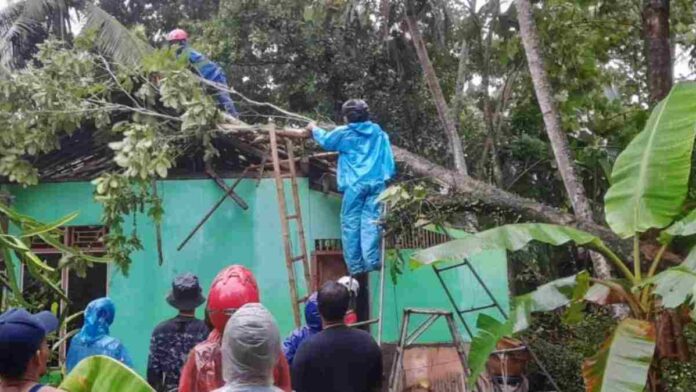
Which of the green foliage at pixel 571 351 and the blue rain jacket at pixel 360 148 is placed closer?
the blue rain jacket at pixel 360 148

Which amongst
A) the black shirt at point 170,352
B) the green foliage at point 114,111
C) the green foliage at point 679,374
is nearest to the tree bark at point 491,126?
the green foliage at point 114,111

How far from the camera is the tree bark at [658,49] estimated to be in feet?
22.2

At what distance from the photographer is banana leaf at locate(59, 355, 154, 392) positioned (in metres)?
2.95

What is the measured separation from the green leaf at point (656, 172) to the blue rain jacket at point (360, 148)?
2.28 metres

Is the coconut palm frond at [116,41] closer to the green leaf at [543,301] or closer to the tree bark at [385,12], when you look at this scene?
the tree bark at [385,12]

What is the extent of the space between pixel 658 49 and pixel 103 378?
219 inches

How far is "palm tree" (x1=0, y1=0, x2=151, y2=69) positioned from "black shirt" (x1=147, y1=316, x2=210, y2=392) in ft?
29.4

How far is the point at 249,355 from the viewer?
2.68 metres

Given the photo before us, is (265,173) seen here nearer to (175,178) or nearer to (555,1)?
(175,178)

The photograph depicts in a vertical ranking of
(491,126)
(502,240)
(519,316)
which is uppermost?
(491,126)

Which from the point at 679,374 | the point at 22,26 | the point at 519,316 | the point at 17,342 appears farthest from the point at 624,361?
the point at 22,26

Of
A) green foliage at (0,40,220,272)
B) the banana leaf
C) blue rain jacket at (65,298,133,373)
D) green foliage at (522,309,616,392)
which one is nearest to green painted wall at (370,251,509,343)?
green foliage at (522,309,616,392)

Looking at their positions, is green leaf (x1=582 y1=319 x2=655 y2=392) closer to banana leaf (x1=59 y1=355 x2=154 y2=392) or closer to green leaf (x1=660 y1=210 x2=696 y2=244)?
green leaf (x1=660 y1=210 x2=696 y2=244)

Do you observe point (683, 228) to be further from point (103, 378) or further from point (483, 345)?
point (103, 378)
